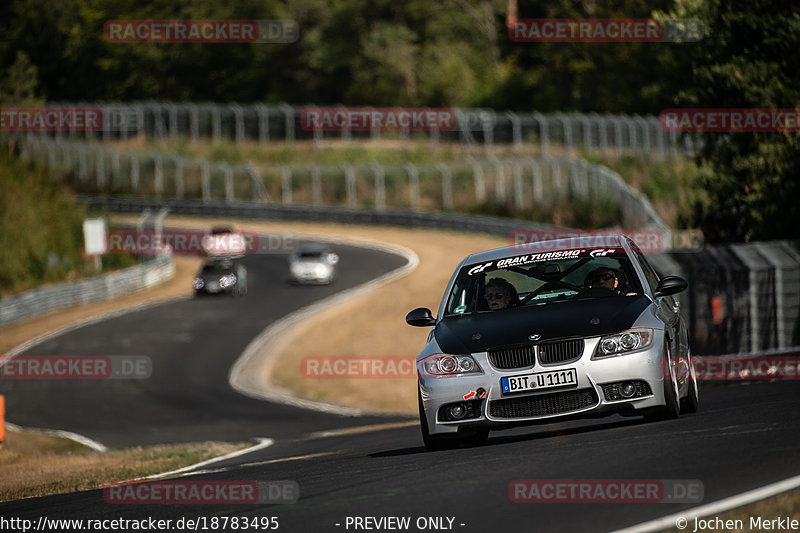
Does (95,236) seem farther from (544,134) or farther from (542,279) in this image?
(542,279)

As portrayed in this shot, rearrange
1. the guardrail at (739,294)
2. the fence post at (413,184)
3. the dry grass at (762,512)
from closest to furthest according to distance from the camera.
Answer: the dry grass at (762,512) < the guardrail at (739,294) < the fence post at (413,184)

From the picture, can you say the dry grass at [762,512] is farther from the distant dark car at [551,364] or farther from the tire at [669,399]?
the tire at [669,399]

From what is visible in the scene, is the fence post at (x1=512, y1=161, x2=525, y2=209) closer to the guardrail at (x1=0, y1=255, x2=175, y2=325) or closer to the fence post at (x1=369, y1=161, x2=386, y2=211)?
the fence post at (x1=369, y1=161, x2=386, y2=211)

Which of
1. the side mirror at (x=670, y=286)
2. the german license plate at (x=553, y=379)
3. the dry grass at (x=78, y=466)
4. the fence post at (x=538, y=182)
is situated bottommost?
the fence post at (x=538, y=182)

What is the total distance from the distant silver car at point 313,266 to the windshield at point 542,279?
1537 inches

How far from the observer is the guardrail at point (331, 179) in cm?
5863

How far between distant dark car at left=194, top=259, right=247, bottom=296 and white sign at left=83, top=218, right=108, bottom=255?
26.2ft

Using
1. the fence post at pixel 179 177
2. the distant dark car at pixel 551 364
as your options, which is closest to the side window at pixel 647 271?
the distant dark car at pixel 551 364

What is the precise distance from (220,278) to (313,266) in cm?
377

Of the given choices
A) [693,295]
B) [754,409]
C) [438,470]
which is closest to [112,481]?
[438,470]

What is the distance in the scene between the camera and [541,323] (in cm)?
984

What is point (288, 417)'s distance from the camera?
2703 cm

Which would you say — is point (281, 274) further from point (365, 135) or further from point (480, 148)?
point (365, 135)

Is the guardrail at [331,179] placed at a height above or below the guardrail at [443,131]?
below
